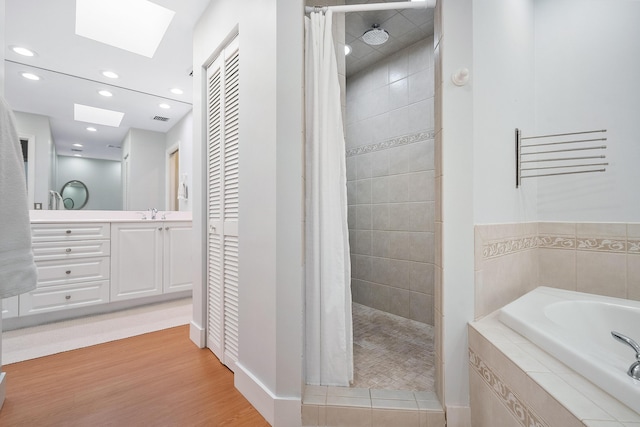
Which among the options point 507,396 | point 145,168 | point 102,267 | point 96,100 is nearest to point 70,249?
point 102,267

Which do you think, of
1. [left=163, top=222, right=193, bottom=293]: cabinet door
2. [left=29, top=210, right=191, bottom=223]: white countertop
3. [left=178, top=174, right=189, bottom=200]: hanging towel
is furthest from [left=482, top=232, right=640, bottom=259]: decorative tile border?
[left=29, top=210, right=191, bottom=223]: white countertop

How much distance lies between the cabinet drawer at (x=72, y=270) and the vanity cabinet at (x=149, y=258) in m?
0.09

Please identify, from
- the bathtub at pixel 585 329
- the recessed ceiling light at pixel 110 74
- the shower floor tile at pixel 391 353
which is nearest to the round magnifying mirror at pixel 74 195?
the recessed ceiling light at pixel 110 74

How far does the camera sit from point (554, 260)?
1587 millimetres

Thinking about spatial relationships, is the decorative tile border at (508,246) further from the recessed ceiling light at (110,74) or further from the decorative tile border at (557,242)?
the recessed ceiling light at (110,74)

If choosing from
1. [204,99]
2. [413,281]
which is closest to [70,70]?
[204,99]

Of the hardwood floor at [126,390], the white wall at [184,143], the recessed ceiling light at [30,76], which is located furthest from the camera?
the white wall at [184,143]

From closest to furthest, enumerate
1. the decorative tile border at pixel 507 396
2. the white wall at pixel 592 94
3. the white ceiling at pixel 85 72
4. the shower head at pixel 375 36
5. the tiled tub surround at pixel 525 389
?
the tiled tub surround at pixel 525 389, the decorative tile border at pixel 507 396, the white wall at pixel 592 94, the white ceiling at pixel 85 72, the shower head at pixel 375 36

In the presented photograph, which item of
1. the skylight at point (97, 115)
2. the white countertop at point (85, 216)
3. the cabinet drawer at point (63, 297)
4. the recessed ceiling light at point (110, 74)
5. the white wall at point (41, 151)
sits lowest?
the cabinet drawer at point (63, 297)

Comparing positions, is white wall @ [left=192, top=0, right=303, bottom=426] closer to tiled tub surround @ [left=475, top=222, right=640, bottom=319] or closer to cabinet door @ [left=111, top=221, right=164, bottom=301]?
tiled tub surround @ [left=475, top=222, right=640, bottom=319]

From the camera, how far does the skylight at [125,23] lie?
1.91m

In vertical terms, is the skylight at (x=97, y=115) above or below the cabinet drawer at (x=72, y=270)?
above

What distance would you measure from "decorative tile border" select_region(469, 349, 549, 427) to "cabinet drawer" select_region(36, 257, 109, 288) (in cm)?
301

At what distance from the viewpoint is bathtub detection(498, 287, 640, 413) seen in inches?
28.9
